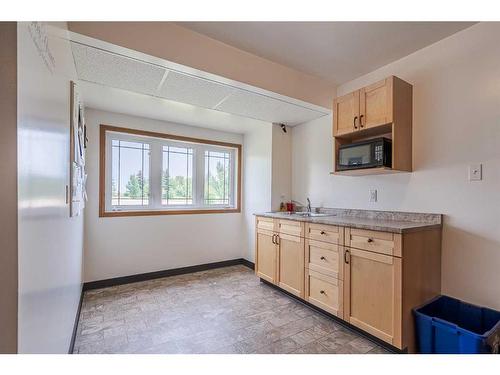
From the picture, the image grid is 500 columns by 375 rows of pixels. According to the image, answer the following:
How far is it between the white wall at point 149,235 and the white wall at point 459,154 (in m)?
2.43

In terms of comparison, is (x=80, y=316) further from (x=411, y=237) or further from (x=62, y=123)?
(x=411, y=237)

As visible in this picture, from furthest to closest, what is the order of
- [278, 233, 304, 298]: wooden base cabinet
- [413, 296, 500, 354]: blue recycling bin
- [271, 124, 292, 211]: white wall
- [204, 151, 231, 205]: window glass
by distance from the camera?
[204, 151, 231, 205]: window glass, [271, 124, 292, 211]: white wall, [278, 233, 304, 298]: wooden base cabinet, [413, 296, 500, 354]: blue recycling bin

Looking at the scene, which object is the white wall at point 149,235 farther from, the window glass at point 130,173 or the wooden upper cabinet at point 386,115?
the wooden upper cabinet at point 386,115

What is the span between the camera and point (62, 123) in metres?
1.38

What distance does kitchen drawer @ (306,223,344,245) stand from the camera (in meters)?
2.21

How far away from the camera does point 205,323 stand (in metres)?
2.25

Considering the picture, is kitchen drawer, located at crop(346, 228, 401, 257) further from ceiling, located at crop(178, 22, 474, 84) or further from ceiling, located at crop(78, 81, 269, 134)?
ceiling, located at crop(78, 81, 269, 134)

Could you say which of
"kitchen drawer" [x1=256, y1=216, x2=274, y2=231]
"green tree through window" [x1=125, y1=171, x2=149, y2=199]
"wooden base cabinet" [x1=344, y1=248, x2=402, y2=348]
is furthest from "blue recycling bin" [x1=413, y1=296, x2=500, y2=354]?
"green tree through window" [x1=125, y1=171, x2=149, y2=199]

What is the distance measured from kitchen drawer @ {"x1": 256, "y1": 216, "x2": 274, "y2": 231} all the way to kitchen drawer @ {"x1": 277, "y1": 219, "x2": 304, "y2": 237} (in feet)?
0.48

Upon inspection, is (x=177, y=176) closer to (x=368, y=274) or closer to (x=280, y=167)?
(x=280, y=167)

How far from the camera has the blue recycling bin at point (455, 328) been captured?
1.49 metres

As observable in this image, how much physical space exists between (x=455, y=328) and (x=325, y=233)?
1.07 meters

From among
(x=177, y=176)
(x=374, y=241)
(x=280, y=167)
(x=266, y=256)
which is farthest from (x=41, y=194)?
(x=280, y=167)
